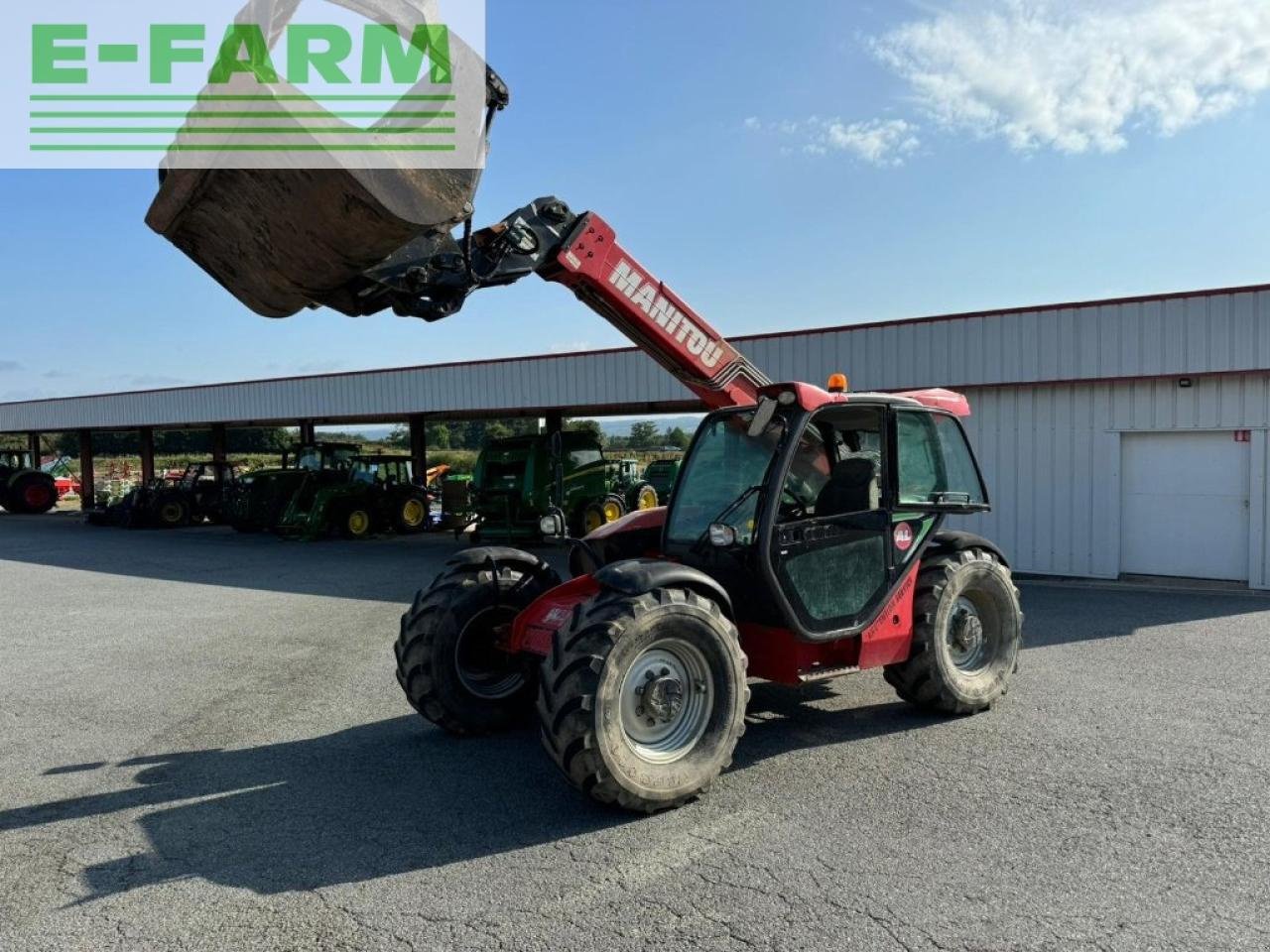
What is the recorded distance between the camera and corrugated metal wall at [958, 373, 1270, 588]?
11922mm

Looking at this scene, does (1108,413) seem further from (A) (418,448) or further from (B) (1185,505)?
(A) (418,448)

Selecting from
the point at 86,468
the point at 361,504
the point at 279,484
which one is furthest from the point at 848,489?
the point at 86,468

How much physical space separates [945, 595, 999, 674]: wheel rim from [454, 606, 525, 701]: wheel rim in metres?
2.98

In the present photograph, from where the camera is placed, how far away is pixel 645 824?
14.7 ft

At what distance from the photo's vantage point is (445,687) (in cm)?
572

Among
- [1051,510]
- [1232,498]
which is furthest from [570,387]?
[1232,498]

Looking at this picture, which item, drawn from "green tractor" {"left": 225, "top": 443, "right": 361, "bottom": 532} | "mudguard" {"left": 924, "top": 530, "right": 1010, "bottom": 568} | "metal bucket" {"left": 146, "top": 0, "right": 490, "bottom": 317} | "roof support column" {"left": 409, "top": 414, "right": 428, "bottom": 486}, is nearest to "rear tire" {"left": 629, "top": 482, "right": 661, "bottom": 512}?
"green tractor" {"left": 225, "top": 443, "right": 361, "bottom": 532}

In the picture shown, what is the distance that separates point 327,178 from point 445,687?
321cm

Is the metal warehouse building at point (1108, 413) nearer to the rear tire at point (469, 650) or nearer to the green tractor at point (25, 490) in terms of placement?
the rear tire at point (469, 650)

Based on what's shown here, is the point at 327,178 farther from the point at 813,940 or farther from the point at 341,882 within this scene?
the point at 813,940

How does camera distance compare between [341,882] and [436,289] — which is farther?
[436,289]

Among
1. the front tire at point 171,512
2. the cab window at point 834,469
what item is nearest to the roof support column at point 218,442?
the front tire at point 171,512

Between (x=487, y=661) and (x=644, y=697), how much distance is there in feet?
5.53

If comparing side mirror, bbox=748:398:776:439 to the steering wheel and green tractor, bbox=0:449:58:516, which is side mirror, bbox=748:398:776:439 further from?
green tractor, bbox=0:449:58:516
